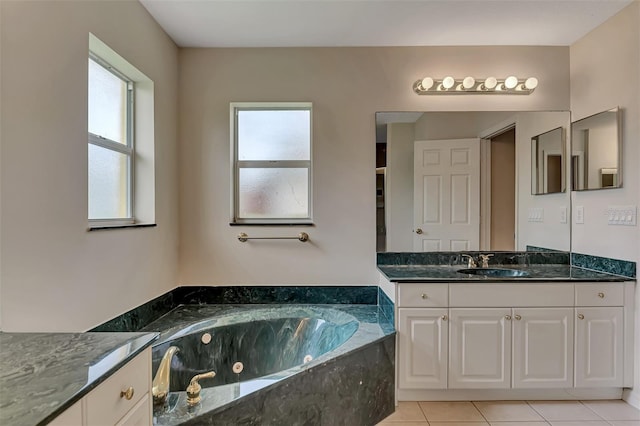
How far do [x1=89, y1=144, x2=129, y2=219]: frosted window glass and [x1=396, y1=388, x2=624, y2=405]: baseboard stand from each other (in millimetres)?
2019

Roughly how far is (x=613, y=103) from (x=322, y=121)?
6.23 feet

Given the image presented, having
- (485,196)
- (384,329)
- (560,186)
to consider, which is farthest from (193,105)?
(560,186)

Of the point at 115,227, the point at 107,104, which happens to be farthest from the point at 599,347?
the point at 107,104

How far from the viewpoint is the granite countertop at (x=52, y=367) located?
0.78 m

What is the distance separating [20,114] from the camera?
1.31m

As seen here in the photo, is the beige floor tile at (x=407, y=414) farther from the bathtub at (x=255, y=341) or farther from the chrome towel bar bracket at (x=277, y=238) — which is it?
the chrome towel bar bracket at (x=277, y=238)

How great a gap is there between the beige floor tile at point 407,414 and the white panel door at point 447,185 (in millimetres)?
1187

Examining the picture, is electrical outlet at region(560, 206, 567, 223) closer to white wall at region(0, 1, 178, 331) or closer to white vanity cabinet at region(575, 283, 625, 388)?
white vanity cabinet at region(575, 283, 625, 388)

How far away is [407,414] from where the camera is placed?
2.15 m

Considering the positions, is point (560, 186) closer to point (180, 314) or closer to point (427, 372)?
point (427, 372)

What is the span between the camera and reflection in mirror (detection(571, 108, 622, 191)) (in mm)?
2301

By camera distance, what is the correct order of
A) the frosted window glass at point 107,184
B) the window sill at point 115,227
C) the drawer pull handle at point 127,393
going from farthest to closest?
the frosted window glass at point 107,184, the window sill at point 115,227, the drawer pull handle at point 127,393

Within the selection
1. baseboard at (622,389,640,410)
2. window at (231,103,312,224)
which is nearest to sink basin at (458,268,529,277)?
baseboard at (622,389,640,410)

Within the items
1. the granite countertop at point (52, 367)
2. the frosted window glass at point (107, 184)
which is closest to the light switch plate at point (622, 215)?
the granite countertop at point (52, 367)
